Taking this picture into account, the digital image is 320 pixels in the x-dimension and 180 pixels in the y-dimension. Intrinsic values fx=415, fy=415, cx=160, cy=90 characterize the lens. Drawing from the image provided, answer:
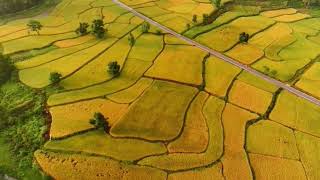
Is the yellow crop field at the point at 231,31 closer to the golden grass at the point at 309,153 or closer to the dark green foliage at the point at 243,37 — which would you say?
the dark green foliage at the point at 243,37

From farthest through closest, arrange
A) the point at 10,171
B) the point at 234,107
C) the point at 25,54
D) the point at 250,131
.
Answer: the point at 25,54
the point at 234,107
the point at 250,131
the point at 10,171

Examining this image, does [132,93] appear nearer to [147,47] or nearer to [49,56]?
[147,47]

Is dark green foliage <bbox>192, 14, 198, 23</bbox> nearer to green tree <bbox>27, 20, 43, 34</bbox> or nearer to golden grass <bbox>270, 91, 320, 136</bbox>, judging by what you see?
golden grass <bbox>270, 91, 320, 136</bbox>

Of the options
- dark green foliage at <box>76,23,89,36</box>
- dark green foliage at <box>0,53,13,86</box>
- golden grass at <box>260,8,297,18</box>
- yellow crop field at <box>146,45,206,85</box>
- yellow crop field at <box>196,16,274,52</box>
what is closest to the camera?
yellow crop field at <box>146,45,206,85</box>

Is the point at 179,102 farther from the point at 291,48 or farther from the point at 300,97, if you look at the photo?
the point at 291,48

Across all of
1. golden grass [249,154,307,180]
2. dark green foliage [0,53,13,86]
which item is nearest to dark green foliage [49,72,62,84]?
dark green foliage [0,53,13,86]

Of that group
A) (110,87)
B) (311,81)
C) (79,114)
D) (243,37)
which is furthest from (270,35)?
(79,114)

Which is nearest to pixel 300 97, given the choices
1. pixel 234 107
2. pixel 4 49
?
pixel 234 107
